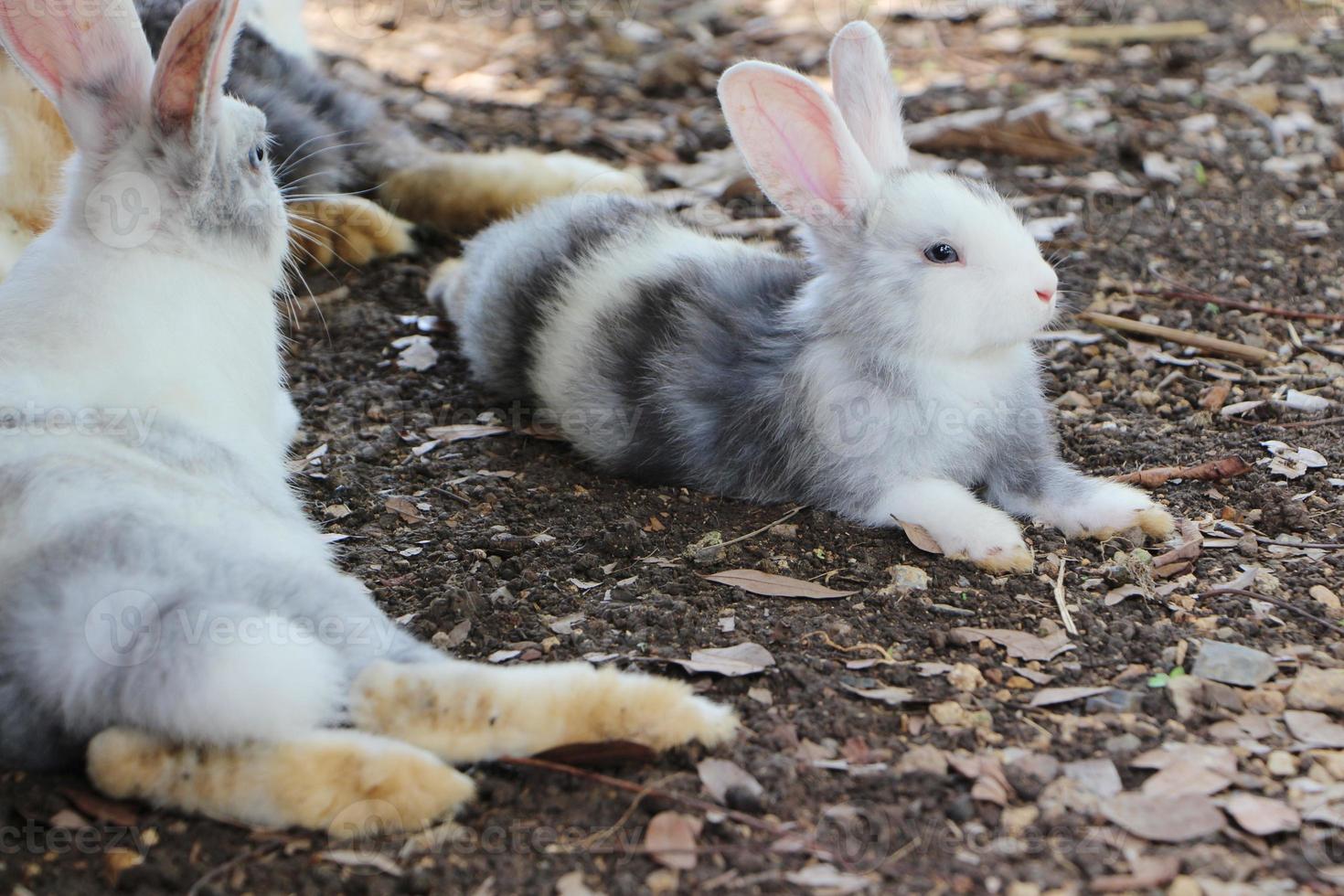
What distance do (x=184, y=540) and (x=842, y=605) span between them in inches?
60.8

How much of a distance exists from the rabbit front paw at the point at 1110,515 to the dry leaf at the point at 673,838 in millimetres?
1563

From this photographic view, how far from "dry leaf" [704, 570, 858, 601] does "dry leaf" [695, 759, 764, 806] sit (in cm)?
77

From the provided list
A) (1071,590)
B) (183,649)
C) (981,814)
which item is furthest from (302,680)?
(1071,590)

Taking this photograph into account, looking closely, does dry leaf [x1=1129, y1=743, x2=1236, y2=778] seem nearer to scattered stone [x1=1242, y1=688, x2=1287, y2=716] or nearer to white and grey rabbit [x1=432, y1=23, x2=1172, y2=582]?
scattered stone [x1=1242, y1=688, x2=1287, y2=716]

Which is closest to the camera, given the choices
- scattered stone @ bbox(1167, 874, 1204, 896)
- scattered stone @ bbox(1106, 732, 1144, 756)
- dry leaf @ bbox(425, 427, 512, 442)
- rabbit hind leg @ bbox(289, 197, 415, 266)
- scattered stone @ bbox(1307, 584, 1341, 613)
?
scattered stone @ bbox(1167, 874, 1204, 896)

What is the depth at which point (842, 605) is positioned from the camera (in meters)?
3.39

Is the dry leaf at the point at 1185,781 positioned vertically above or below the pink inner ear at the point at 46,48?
below

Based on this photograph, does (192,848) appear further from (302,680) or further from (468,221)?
(468,221)

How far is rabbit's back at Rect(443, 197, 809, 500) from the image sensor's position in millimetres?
3889

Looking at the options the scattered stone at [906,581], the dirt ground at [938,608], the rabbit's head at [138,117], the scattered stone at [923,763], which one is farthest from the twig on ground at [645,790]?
the rabbit's head at [138,117]

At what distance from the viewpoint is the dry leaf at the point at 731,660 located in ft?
10.0

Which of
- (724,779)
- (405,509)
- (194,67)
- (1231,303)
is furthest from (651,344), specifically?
(1231,303)

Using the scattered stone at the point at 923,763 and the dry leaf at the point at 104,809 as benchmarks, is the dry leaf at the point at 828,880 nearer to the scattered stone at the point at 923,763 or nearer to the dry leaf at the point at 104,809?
the scattered stone at the point at 923,763

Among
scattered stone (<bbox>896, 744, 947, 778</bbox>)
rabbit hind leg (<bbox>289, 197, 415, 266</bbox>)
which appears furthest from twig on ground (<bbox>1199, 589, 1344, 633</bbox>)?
rabbit hind leg (<bbox>289, 197, 415, 266</bbox>)
